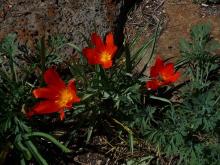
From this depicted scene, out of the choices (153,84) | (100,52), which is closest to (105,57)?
(100,52)

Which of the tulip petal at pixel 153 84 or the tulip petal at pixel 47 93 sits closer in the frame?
the tulip petal at pixel 47 93

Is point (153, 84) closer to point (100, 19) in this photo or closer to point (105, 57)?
point (105, 57)

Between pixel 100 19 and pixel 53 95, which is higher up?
pixel 100 19

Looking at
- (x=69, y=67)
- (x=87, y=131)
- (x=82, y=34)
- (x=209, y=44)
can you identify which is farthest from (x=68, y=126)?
(x=209, y=44)

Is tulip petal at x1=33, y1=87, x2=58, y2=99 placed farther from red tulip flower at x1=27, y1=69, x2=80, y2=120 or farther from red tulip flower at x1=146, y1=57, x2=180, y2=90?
red tulip flower at x1=146, y1=57, x2=180, y2=90

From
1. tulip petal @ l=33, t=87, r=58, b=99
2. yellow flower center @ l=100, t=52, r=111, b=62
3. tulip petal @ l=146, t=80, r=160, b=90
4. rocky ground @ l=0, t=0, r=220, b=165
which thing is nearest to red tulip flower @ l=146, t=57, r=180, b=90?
tulip petal @ l=146, t=80, r=160, b=90

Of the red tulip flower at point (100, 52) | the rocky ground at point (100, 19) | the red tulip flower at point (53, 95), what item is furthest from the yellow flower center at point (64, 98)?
the rocky ground at point (100, 19)

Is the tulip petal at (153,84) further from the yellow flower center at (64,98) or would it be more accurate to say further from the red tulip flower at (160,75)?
the yellow flower center at (64,98)
